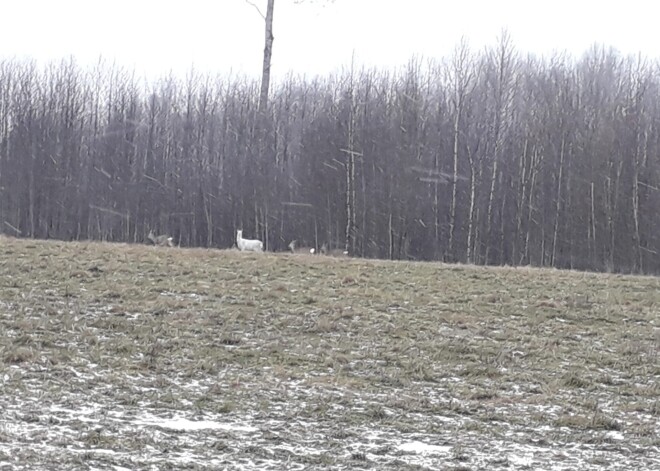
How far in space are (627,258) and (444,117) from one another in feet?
41.2

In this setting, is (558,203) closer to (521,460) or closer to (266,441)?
(521,460)

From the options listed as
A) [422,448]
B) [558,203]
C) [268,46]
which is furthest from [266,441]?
[558,203]

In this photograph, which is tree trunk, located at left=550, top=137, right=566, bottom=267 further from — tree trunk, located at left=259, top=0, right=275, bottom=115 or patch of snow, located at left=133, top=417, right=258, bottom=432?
patch of snow, located at left=133, top=417, right=258, bottom=432

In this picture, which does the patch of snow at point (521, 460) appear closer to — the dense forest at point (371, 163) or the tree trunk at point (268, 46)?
the tree trunk at point (268, 46)

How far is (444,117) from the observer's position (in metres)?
44.9

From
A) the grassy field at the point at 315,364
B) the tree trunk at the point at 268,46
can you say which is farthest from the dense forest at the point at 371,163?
the grassy field at the point at 315,364

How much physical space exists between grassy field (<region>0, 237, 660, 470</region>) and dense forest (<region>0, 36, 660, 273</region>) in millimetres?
24969

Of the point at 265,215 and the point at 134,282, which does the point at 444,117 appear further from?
the point at 134,282

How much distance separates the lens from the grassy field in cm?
634

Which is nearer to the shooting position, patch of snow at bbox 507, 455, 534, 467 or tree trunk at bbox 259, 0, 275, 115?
patch of snow at bbox 507, 455, 534, 467

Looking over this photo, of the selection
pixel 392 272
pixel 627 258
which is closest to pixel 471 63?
pixel 627 258

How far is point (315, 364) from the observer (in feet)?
31.4

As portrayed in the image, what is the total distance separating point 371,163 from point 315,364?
113ft

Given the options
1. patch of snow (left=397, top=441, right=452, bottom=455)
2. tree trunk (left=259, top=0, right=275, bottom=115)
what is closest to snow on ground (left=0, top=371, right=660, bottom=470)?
patch of snow (left=397, top=441, right=452, bottom=455)
